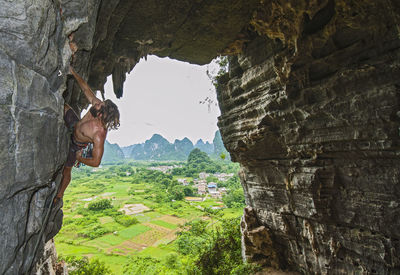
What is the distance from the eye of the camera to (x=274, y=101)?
6.79 meters

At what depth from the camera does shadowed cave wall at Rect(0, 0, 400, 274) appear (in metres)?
1.89

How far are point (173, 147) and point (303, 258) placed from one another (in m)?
167

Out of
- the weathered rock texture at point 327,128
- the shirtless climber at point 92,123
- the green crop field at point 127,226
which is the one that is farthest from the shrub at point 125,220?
the shirtless climber at point 92,123

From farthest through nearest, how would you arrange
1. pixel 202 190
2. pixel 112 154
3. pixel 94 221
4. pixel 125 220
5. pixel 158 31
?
pixel 112 154 → pixel 202 190 → pixel 94 221 → pixel 125 220 → pixel 158 31

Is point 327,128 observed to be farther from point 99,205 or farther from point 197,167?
point 197,167

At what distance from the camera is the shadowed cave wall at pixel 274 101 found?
6.21ft

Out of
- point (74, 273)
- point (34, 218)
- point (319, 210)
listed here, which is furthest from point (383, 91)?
point (74, 273)

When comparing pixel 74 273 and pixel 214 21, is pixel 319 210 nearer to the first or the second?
pixel 214 21

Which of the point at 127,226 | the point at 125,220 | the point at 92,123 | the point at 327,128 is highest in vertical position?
Answer: the point at 327,128

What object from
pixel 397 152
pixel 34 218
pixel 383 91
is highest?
pixel 383 91

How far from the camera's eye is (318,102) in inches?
235

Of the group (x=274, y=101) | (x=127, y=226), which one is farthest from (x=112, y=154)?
(x=274, y=101)

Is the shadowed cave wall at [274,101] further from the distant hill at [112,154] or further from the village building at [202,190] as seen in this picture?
the distant hill at [112,154]

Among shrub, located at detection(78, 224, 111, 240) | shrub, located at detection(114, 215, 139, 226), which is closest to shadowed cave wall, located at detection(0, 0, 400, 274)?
shrub, located at detection(78, 224, 111, 240)
